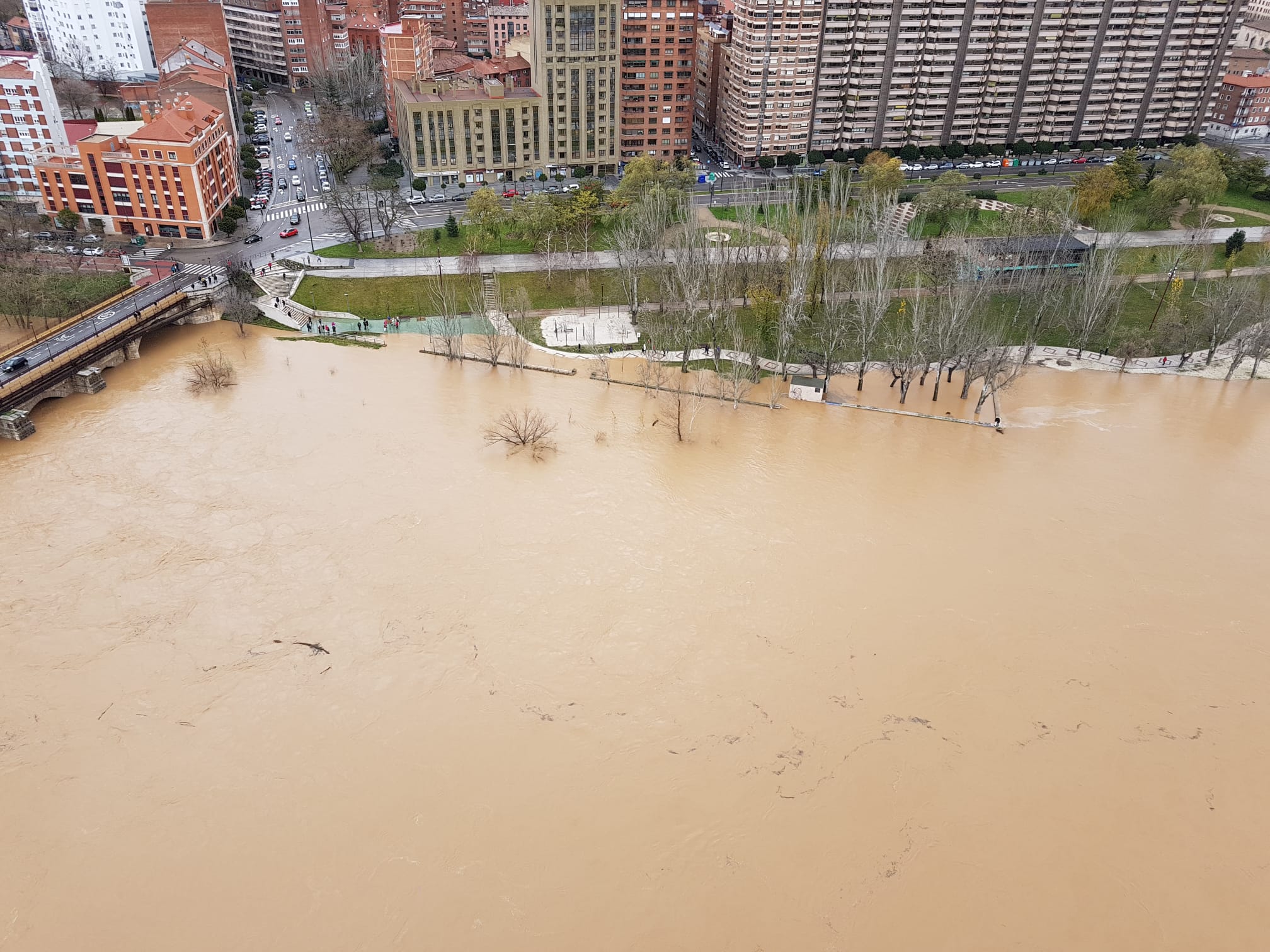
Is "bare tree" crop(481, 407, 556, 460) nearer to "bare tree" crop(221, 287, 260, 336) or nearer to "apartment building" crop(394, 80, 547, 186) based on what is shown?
"bare tree" crop(221, 287, 260, 336)

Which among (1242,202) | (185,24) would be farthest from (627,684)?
(185,24)

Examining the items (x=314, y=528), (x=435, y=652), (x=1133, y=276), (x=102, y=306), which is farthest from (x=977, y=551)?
(x=102, y=306)

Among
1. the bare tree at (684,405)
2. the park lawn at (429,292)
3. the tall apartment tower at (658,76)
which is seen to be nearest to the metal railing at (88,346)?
the park lawn at (429,292)

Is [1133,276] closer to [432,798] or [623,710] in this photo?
[623,710]

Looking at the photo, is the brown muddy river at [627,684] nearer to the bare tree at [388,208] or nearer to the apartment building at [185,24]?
the bare tree at [388,208]

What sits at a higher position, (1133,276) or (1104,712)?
(1133,276)

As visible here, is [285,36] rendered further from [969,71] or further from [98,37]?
[969,71]
